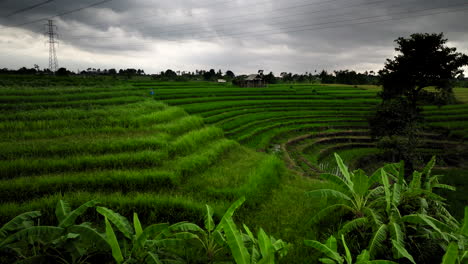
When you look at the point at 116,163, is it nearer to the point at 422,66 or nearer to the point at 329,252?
the point at 329,252

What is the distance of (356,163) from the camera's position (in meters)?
14.1

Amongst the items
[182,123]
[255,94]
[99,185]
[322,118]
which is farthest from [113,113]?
[255,94]

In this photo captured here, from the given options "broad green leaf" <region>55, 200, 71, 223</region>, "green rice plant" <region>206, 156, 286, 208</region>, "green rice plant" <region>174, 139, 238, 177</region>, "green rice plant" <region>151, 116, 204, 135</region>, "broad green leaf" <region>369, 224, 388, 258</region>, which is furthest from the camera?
"green rice plant" <region>151, 116, 204, 135</region>

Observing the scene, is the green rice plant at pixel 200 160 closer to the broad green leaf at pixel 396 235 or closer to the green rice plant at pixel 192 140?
the green rice plant at pixel 192 140

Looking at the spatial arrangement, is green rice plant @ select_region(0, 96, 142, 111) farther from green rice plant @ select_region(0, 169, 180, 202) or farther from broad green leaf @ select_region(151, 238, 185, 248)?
broad green leaf @ select_region(151, 238, 185, 248)

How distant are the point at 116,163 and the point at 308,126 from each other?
1502 centimetres

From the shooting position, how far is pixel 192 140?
9.10m

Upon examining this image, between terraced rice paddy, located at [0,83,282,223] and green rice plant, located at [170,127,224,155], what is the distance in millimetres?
40

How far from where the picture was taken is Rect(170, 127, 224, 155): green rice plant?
7996 mm

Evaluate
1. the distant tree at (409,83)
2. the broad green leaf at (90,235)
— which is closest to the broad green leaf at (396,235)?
the broad green leaf at (90,235)

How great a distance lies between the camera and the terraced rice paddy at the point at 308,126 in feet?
44.9

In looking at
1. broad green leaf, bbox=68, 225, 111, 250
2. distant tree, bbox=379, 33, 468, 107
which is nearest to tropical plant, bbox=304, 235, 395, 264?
broad green leaf, bbox=68, 225, 111, 250

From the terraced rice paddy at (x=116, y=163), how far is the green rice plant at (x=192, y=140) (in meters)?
0.04

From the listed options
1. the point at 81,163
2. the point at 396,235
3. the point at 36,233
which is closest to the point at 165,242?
the point at 36,233
